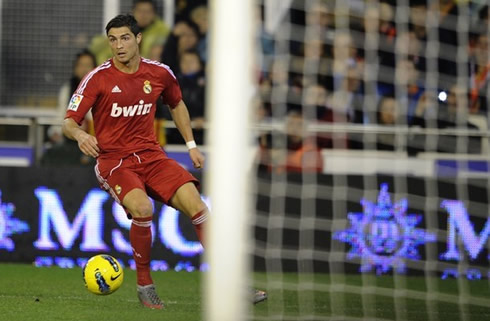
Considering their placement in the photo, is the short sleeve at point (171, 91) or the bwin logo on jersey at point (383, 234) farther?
the bwin logo on jersey at point (383, 234)

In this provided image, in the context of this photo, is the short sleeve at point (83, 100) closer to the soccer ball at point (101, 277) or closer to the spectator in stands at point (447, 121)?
the soccer ball at point (101, 277)

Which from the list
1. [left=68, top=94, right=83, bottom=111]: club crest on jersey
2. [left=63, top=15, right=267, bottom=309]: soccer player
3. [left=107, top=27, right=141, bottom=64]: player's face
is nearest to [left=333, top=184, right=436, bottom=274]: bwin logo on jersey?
[left=63, top=15, right=267, bottom=309]: soccer player

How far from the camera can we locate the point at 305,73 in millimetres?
11391

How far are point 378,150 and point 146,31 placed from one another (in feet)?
11.0

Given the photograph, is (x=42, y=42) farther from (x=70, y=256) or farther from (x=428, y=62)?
(x=428, y=62)

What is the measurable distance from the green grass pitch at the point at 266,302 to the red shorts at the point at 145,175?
82cm

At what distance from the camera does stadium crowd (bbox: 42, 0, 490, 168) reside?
10.9 meters

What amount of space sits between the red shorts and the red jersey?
7 cm

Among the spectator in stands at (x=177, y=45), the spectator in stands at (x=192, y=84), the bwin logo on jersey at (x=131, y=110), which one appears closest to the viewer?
the bwin logo on jersey at (x=131, y=110)

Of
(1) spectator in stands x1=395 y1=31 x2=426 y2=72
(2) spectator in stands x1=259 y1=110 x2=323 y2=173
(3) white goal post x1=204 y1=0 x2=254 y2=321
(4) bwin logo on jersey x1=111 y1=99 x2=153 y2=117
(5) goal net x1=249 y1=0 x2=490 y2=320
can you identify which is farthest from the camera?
(2) spectator in stands x1=259 y1=110 x2=323 y2=173

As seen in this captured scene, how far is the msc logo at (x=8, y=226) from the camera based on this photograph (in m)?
11.6

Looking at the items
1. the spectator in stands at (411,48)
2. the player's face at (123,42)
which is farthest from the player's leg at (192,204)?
the spectator in stands at (411,48)

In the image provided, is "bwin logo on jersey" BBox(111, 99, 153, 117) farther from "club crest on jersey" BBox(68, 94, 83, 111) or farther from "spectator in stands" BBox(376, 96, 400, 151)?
"spectator in stands" BBox(376, 96, 400, 151)

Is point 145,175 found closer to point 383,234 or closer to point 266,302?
point 266,302
